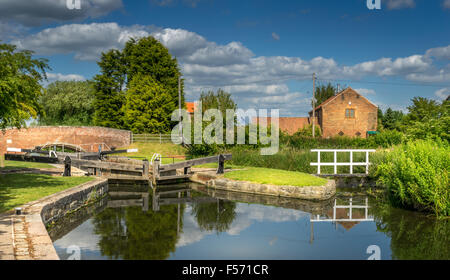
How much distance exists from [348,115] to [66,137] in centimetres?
3372

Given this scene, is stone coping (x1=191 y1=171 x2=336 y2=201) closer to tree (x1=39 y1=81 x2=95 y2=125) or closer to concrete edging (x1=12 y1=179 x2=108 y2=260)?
concrete edging (x1=12 y1=179 x2=108 y2=260)

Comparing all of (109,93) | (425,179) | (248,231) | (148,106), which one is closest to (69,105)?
(109,93)

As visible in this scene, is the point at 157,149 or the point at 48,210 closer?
the point at 48,210

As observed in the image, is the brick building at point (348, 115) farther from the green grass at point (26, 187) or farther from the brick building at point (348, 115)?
the green grass at point (26, 187)

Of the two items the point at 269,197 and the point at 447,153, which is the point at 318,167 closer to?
the point at 269,197

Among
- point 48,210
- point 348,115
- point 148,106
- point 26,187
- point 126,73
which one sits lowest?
point 48,210

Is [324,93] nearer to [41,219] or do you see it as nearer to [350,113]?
[350,113]

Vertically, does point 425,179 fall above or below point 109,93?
below

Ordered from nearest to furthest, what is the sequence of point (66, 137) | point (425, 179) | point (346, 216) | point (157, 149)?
point (425, 179) < point (346, 216) < point (157, 149) < point (66, 137)

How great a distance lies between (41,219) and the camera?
8.09 meters

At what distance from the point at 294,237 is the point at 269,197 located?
217 inches

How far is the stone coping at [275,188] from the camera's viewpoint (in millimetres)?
14250
